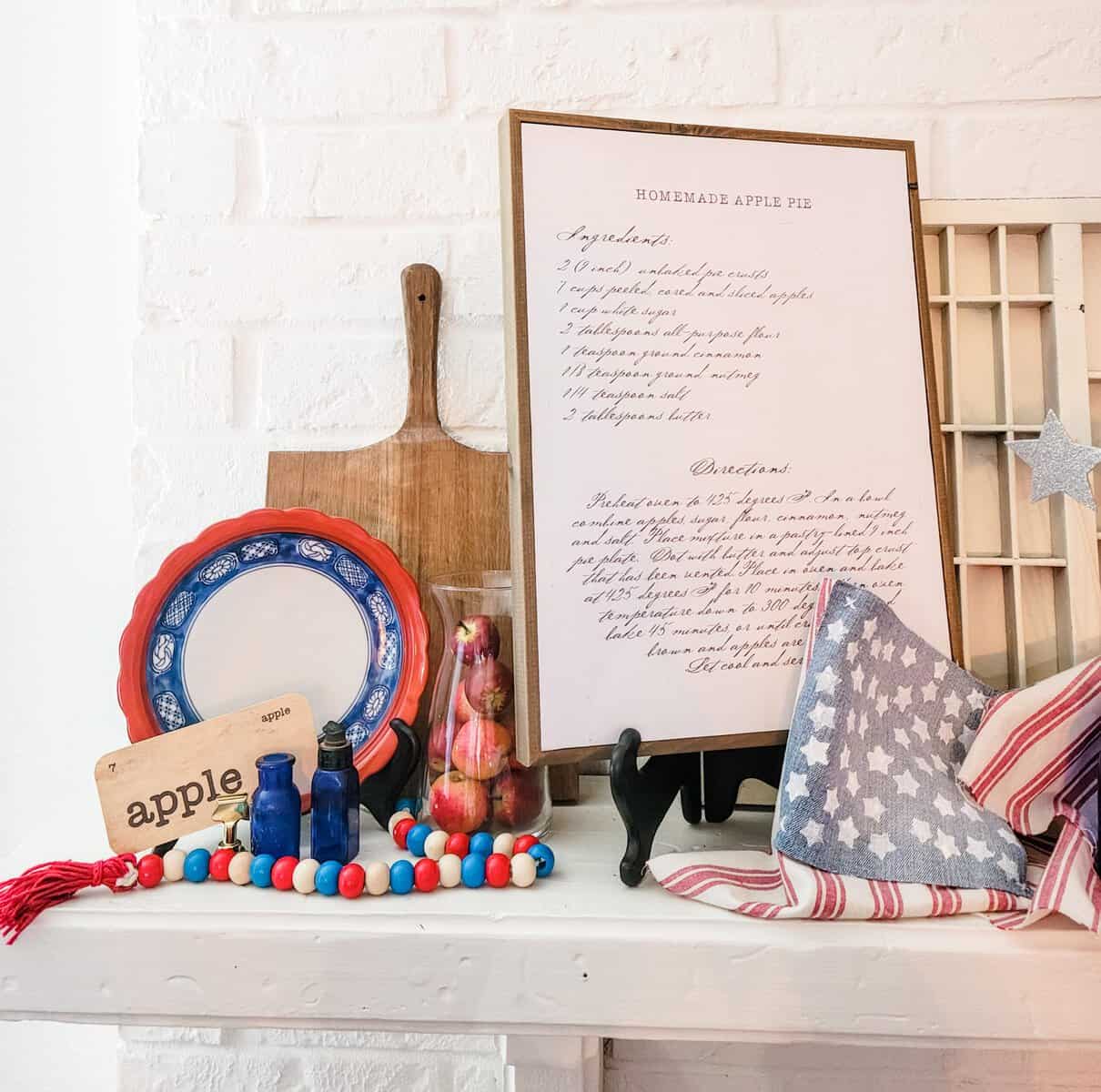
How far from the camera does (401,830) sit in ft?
2.05

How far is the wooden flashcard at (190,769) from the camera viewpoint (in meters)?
0.58

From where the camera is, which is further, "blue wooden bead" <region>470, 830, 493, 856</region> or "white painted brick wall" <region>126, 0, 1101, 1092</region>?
"white painted brick wall" <region>126, 0, 1101, 1092</region>

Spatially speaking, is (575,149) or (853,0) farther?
(853,0)

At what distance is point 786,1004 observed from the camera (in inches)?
20.6

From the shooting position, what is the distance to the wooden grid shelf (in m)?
0.71

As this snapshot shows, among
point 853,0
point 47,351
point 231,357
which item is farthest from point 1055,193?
point 47,351

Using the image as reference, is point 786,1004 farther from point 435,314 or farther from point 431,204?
point 431,204

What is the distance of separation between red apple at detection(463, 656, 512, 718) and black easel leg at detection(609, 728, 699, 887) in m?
0.10

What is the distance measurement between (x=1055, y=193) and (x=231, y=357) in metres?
0.84

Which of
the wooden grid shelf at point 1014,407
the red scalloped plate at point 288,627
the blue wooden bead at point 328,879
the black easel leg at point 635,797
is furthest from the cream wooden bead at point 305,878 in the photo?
the wooden grid shelf at point 1014,407

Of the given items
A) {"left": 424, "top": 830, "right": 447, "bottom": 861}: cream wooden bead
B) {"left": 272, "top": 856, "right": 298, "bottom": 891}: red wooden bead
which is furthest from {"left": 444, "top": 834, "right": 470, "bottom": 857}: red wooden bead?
{"left": 272, "top": 856, "right": 298, "bottom": 891}: red wooden bead

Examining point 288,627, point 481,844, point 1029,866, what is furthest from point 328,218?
point 1029,866

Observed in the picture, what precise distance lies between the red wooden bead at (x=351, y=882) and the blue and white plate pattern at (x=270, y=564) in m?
0.13

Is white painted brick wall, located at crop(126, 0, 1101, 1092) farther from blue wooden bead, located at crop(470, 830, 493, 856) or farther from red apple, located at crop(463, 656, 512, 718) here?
blue wooden bead, located at crop(470, 830, 493, 856)
